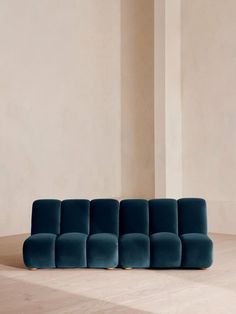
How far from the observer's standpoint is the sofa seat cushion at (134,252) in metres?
6.71

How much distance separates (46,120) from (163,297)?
5.39 metres

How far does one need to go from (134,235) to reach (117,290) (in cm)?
122

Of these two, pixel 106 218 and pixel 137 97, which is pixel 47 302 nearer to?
pixel 106 218

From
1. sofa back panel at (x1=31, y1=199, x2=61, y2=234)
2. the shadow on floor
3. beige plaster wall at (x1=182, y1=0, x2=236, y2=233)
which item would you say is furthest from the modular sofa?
beige plaster wall at (x1=182, y1=0, x2=236, y2=233)

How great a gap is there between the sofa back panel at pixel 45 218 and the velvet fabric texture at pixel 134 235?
0.81 metres

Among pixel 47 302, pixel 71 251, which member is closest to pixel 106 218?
pixel 71 251

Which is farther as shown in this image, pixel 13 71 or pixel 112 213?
pixel 13 71

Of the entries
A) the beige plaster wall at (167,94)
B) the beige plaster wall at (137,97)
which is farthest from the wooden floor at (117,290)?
the beige plaster wall at (137,97)

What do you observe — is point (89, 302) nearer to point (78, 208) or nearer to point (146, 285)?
point (146, 285)

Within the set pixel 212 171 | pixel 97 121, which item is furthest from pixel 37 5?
pixel 212 171

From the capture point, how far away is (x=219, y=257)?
7656mm

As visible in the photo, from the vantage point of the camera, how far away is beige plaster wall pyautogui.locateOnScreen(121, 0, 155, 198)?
11.5 meters

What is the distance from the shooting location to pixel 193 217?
711 centimetres

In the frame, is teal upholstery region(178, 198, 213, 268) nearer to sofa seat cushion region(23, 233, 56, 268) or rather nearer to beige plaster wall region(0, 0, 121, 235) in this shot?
sofa seat cushion region(23, 233, 56, 268)
